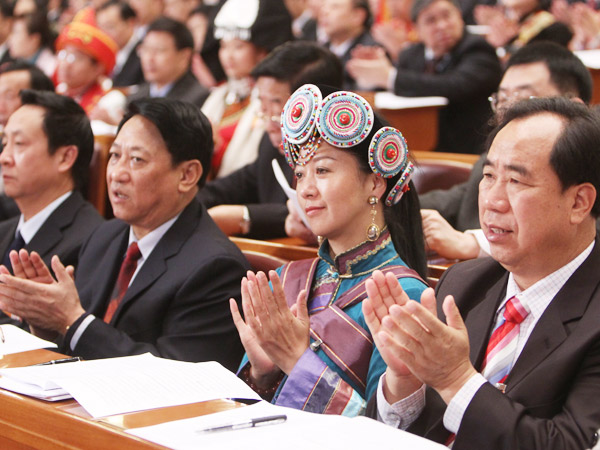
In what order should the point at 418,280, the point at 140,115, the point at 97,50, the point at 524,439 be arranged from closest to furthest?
the point at 524,439 < the point at 418,280 < the point at 140,115 < the point at 97,50

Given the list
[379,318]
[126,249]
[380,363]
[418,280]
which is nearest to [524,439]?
[379,318]

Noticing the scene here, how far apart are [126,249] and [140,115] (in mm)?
372

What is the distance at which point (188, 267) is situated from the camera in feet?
7.36

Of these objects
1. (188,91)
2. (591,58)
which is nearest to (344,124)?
(591,58)

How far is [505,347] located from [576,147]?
1.19 feet

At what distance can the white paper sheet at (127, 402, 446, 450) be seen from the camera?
4.19 ft

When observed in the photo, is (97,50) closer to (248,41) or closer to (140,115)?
(248,41)

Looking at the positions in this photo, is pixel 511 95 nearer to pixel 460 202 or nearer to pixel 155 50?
pixel 460 202

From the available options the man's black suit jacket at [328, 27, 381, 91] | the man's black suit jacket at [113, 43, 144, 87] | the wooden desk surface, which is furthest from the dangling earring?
the man's black suit jacket at [113, 43, 144, 87]

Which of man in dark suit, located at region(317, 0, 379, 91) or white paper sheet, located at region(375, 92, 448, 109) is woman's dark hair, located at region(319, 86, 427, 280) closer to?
white paper sheet, located at region(375, 92, 448, 109)

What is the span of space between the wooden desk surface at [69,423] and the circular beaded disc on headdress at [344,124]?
2.12 ft

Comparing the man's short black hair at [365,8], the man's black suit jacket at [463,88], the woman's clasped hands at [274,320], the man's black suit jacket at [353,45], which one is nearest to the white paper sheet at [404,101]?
the man's black suit jacket at [463,88]

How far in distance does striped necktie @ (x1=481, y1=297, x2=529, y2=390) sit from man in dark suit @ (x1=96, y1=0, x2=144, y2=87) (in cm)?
528

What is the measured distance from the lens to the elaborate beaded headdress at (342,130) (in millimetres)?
1892
